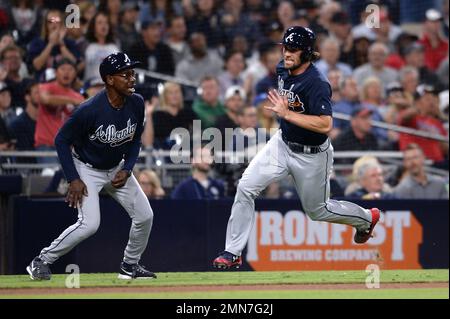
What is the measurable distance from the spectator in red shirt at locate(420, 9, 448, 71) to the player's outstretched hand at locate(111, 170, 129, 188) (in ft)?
27.5

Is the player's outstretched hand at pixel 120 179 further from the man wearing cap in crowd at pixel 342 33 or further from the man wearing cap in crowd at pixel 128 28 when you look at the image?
the man wearing cap in crowd at pixel 342 33

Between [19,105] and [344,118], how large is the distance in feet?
13.8

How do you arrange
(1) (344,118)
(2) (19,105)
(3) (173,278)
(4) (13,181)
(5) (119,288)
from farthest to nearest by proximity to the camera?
(1) (344,118) → (2) (19,105) → (4) (13,181) → (3) (173,278) → (5) (119,288)

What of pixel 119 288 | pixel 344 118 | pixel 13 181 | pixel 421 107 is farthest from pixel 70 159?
pixel 421 107

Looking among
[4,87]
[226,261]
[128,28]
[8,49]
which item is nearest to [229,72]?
[128,28]

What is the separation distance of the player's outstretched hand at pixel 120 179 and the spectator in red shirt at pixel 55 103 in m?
3.41

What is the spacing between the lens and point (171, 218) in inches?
472

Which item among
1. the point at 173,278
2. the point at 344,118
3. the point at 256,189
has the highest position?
the point at 344,118

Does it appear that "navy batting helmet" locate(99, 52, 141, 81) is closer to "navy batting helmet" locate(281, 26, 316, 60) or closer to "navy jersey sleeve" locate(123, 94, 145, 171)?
"navy jersey sleeve" locate(123, 94, 145, 171)

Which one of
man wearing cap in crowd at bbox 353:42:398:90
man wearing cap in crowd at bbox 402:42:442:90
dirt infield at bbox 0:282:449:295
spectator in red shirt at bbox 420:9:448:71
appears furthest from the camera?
spectator in red shirt at bbox 420:9:448:71

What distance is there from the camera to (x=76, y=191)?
8.62 metres

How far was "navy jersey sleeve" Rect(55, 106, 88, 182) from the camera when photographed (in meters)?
8.57

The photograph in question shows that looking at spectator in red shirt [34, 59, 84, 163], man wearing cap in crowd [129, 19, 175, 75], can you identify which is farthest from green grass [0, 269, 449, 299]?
man wearing cap in crowd [129, 19, 175, 75]

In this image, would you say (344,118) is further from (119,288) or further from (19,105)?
(119,288)
